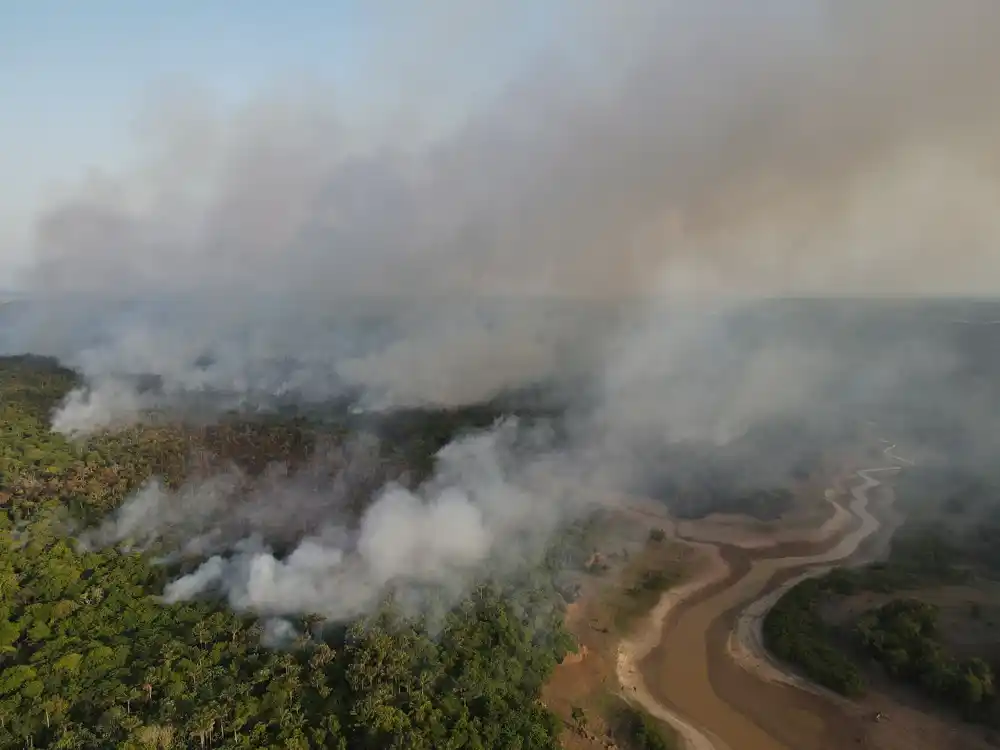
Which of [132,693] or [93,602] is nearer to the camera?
[132,693]

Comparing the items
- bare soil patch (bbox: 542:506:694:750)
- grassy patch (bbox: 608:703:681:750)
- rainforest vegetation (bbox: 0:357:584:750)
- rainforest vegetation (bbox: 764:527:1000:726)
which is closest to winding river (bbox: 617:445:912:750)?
grassy patch (bbox: 608:703:681:750)

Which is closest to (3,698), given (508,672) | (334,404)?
(508,672)

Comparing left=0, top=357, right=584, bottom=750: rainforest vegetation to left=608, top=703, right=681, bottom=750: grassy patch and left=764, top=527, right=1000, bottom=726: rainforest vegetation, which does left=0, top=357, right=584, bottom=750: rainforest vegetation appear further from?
left=764, top=527, right=1000, bottom=726: rainforest vegetation

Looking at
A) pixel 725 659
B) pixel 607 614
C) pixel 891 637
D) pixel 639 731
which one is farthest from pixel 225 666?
pixel 891 637

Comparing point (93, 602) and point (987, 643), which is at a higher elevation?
point (93, 602)

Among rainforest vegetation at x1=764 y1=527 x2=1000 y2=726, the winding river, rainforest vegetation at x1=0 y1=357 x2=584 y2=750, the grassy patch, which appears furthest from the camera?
rainforest vegetation at x1=764 y1=527 x2=1000 y2=726

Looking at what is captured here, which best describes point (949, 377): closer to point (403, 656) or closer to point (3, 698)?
point (403, 656)
